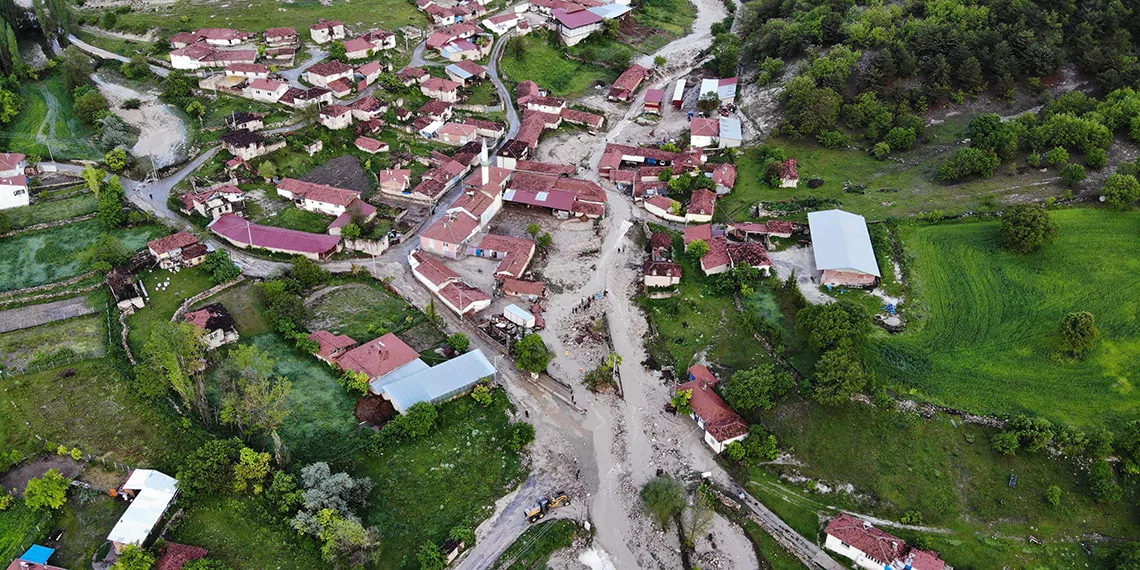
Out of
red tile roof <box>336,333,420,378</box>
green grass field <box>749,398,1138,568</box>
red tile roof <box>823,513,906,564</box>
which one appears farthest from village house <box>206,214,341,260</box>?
red tile roof <box>823,513,906,564</box>

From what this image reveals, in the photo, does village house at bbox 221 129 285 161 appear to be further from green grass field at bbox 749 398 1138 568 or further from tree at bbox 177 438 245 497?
green grass field at bbox 749 398 1138 568

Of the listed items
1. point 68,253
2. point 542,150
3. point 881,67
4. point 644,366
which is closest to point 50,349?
point 68,253

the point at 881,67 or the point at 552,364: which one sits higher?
the point at 881,67

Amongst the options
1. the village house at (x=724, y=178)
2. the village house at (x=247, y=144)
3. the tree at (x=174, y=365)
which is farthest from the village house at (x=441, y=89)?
the tree at (x=174, y=365)

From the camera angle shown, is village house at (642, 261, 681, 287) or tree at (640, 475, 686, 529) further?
village house at (642, 261, 681, 287)

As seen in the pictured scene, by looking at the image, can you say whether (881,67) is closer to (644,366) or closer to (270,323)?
(644,366)

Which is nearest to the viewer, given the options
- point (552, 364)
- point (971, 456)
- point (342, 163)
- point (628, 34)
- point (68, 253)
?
point (971, 456)
